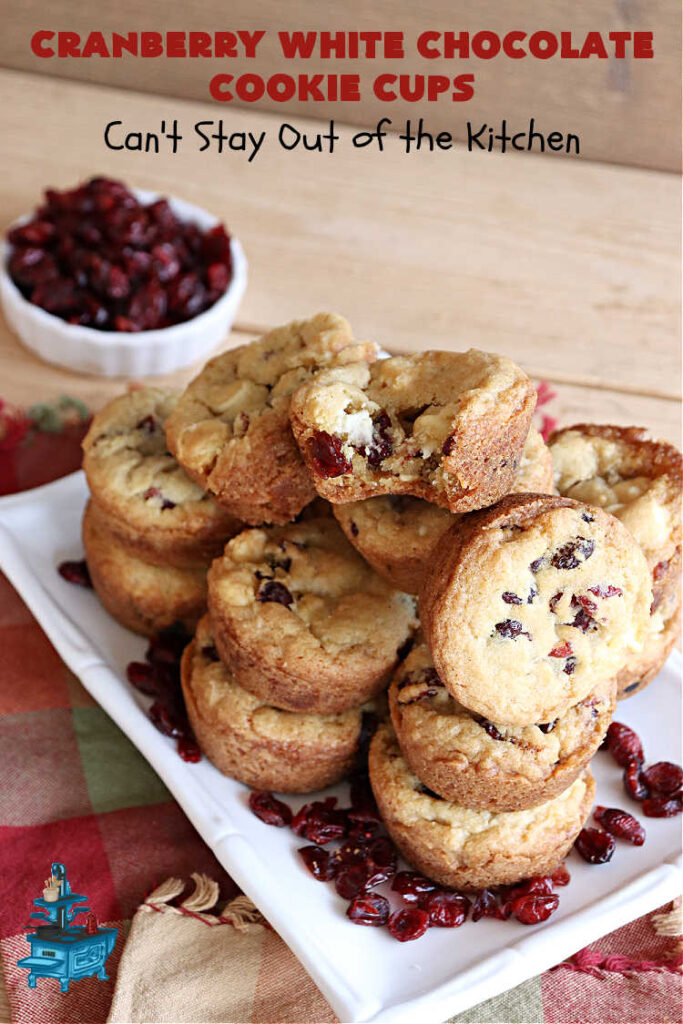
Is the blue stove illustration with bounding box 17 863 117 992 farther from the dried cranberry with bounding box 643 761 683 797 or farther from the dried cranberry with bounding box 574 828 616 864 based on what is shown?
the dried cranberry with bounding box 643 761 683 797

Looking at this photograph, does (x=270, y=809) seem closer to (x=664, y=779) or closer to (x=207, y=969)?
(x=207, y=969)

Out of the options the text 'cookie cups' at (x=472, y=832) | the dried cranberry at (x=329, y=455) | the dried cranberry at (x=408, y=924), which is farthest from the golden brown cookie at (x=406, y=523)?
the dried cranberry at (x=408, y=924)

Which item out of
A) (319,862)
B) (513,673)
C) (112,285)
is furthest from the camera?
(112,285)

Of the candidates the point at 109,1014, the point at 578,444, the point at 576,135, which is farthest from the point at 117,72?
the point at 109,1014

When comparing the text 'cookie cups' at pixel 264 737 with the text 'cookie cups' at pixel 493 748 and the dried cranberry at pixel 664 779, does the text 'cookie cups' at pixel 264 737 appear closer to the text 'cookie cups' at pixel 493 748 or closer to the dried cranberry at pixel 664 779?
the text 'cookie cups' at pixel 493 748

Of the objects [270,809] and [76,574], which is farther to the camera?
[76,574]

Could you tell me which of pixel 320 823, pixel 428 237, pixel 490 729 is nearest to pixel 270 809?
pixel 320 823
